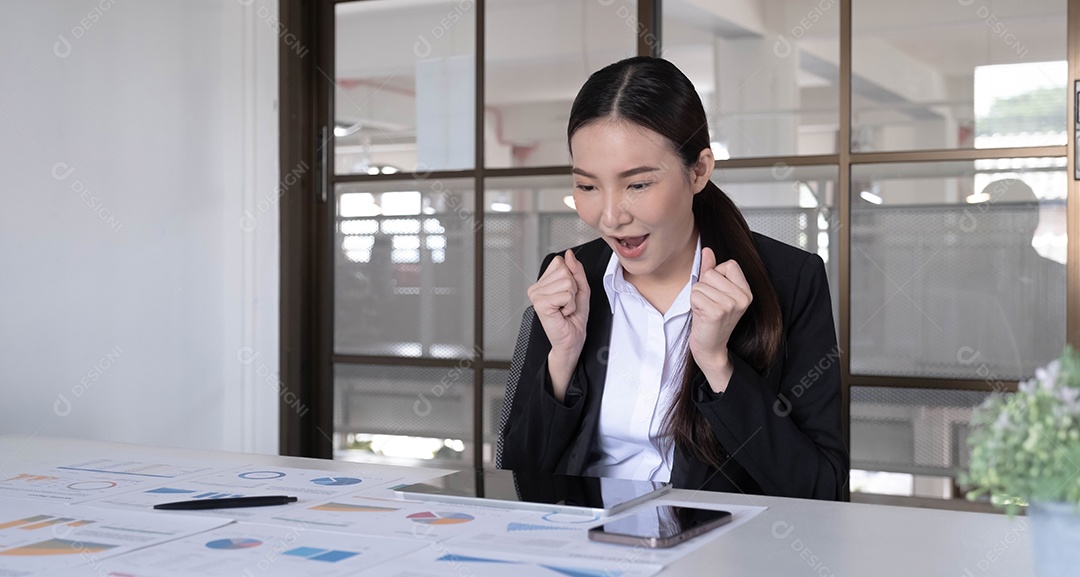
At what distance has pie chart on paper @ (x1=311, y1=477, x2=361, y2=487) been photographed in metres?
1.33

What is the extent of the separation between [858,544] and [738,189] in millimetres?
1630

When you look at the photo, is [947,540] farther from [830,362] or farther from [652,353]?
[652,353]

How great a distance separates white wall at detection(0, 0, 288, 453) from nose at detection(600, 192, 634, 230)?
1423 millimetres

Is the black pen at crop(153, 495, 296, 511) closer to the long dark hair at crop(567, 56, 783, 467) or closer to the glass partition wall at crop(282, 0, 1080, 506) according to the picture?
the long dark hair at crop(567, 56, 783, 467)

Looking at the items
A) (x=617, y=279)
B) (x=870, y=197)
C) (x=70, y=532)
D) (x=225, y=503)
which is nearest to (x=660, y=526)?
(x=225, y=503)

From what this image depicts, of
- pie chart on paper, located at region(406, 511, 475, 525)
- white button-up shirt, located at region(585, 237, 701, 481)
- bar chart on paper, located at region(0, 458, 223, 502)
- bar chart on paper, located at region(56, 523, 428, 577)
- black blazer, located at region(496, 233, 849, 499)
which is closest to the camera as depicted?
bar chart on paper, located at region(56, 523, 428, 577)

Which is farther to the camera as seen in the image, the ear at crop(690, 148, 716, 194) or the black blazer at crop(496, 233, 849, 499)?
the ear at crop(690, 148, 716, 194)

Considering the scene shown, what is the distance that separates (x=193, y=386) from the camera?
2.92 meters

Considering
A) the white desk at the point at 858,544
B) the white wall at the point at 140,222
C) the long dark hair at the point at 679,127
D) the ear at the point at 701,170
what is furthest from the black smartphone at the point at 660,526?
the white wall at the point at 140,222

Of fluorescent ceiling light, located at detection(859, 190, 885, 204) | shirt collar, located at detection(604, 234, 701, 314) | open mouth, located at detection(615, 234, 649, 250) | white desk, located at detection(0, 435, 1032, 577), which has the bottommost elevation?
white desk, located at detection(0, 435, 1032, 577)

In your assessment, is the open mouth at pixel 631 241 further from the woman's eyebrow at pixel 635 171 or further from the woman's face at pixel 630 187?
the woman's eyebrow at pixel 635 171

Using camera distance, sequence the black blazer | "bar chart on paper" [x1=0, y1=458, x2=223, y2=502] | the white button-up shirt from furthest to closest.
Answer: the white button-up shirt < the black blazer < "bar chart on paper" [x1=0, y1=458, x2=223, y2=502]

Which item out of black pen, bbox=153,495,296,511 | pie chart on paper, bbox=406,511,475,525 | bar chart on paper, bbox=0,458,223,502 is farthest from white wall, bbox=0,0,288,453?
pie chart on paper, bbox=406,511,475,525

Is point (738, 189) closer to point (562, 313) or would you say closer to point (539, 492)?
point (562, 313)
